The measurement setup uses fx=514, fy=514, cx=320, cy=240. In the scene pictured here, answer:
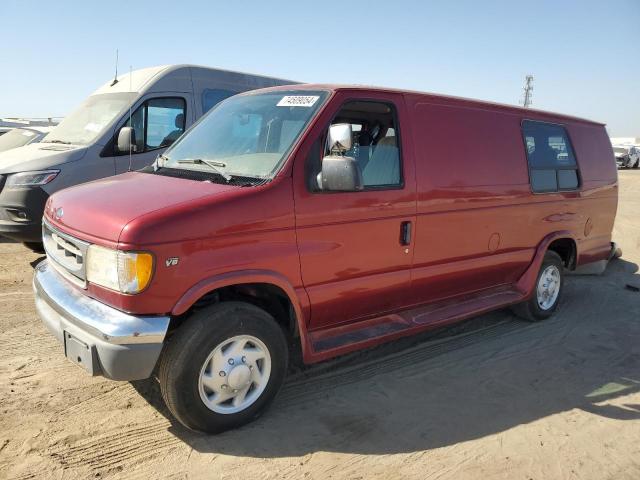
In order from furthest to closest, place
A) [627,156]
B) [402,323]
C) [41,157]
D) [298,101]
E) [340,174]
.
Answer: [627,156] < [41,157] < [402,323] < [298,101] < [340,174]

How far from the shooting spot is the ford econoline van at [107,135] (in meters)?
6.21

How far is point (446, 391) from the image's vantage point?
12.8ft

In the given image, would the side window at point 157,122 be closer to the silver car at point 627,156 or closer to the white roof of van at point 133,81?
the white roof of van at point 133,81

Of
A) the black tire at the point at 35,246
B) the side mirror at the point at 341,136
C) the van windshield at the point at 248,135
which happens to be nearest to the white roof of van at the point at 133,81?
the black tire at the point at 35,246

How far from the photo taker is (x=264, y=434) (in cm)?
325

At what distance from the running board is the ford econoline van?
3.52 m

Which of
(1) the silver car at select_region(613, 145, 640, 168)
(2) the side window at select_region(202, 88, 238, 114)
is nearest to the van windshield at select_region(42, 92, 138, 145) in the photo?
(2) the side window at select_region(202, 88, 238, 114)

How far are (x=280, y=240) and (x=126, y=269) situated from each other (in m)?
0.92

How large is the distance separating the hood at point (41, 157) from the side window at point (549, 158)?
5.37 m

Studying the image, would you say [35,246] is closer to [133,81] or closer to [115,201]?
[133,81]

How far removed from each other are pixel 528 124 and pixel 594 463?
3.29m

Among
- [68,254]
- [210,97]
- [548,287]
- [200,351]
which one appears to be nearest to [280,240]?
[200,351]

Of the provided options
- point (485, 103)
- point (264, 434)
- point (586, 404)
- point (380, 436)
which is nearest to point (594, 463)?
point (586, 404)

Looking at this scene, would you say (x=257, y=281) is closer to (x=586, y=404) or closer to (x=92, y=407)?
(x=92, y=407)
